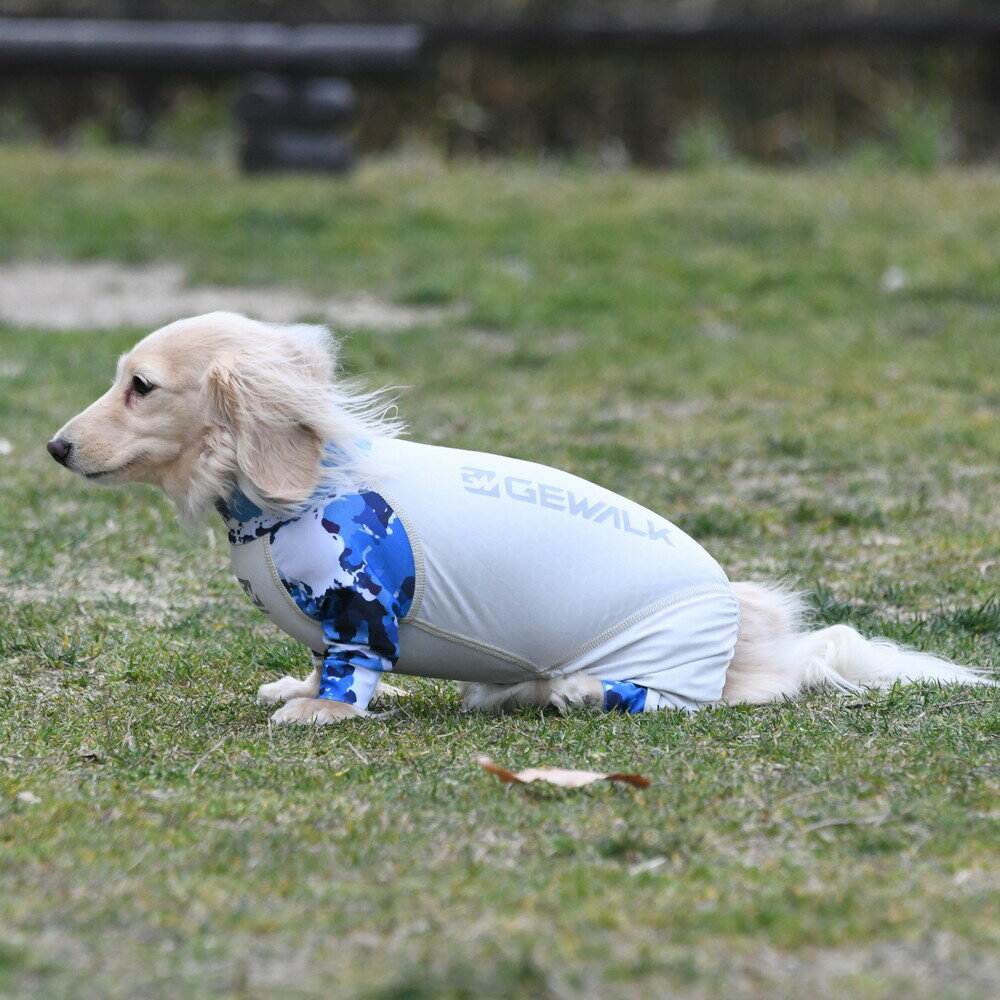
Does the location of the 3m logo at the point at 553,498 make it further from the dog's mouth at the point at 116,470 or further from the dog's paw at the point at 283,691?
the dog's mouth at the point at 116,470

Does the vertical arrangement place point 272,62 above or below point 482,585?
above

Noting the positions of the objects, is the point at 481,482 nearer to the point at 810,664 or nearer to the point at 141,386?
the point at 141,386

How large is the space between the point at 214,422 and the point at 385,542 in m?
0.53

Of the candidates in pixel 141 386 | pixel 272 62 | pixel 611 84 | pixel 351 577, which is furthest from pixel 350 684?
pixel 611 84

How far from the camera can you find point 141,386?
156 inches

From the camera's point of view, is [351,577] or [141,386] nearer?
[351,577]

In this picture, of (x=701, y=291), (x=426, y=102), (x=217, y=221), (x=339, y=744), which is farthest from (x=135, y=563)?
(x=426, y=102)

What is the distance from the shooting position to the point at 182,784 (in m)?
3.47

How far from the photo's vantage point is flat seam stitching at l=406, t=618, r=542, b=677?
3.92m

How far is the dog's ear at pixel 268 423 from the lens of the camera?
387 centimetres

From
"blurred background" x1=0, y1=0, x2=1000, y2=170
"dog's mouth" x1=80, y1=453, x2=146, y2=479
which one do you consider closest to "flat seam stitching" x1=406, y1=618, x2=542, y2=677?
"dog's mouth" x1=80, y1=453, x2=146, y2=479

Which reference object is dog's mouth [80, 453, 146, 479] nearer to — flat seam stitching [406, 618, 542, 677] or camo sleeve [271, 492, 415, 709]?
camo sleeve [271, 492, 415, 709]

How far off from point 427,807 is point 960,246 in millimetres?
8586

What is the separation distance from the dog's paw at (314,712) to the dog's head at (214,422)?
50cm
